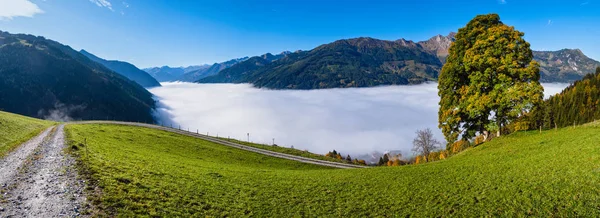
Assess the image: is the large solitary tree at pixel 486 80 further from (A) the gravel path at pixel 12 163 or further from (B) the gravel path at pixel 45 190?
(A) the gravel path at pixel 12 163

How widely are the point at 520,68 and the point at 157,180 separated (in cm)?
4300

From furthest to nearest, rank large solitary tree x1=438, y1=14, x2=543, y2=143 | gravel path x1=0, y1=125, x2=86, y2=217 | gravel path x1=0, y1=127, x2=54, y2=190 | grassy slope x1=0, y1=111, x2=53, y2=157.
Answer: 1. grassy slope x1=0, y1=111, x2=53, y2=157
2. large solitary tree x1=438, y1=14, x2=543, y2=143
3. gravel path x1=0, y1=127, x2=54, y2=190
4. gravel path x1=0, y1=125, x2=86, y2=217

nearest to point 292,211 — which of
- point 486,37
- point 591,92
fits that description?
point 486,37

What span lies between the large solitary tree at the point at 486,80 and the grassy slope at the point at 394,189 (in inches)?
280

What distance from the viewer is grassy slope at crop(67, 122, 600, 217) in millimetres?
15891

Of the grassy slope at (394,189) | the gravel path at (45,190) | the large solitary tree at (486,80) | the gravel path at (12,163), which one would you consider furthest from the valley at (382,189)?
the large solitary tree at (486,80)

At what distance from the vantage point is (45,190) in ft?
58.5

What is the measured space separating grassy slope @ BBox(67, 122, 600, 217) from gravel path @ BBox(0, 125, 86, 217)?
5.48 ft

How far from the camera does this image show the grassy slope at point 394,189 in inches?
626

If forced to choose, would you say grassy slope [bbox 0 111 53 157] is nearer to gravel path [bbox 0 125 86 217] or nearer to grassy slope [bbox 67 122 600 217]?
gravel path [bbox 0 125 86 217]

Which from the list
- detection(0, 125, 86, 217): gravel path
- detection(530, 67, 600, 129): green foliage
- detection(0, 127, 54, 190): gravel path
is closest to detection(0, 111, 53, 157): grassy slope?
detection(0, 127, 54, 190): gravel path

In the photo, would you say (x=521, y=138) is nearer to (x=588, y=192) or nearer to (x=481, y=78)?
(x=481, y=78)

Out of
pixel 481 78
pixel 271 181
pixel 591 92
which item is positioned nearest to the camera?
pixel 271 181

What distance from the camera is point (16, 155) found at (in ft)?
95.8
